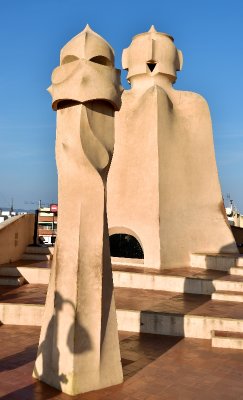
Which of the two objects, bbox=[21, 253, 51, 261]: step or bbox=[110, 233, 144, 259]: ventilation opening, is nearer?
bbox=[21, 253, 51, 261]: step

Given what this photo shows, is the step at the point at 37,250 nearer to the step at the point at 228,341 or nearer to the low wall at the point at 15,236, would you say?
the low wall at the point at 15,236

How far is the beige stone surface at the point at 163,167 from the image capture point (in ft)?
52.5

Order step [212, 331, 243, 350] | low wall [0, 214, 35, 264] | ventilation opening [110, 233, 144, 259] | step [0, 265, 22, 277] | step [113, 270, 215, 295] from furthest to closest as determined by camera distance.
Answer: ventilation opening [110, 233, 144, 259], low wall [0, 214, 35, 264], step [0, 265, 22, 277], step [113, 270, 215, 295], step [212, 331, 243, 350]

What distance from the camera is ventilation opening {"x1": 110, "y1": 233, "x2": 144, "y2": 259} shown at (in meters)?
17.2

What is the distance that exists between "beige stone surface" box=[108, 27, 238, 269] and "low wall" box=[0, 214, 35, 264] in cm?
397

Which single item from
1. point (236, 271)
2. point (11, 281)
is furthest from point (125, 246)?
point (11, 281)

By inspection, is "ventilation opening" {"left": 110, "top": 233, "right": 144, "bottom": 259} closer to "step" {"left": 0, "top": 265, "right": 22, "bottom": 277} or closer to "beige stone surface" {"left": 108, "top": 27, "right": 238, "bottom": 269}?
"beige stone surface" {"left": 108, "top": 27, "right": 238, "bottom": 269}

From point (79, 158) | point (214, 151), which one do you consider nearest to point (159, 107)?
point (214, 151)

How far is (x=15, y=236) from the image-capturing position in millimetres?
16859

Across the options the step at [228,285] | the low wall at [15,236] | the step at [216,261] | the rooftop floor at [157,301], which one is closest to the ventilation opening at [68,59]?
the rooftop floor at [157,301]

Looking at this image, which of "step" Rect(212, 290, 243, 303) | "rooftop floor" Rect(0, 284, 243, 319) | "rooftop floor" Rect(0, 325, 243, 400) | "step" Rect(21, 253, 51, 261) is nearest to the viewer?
"rooftop floor" Rect(0, 325, 243, 400)

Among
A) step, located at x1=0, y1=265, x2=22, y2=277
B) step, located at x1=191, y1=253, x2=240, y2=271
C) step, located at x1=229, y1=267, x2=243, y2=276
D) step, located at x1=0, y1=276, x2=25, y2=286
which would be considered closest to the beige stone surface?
step, located at x1=191, y1=253, x2=240, y2=271

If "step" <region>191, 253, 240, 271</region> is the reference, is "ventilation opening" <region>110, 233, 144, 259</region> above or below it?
above

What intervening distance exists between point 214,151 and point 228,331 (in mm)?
10360
